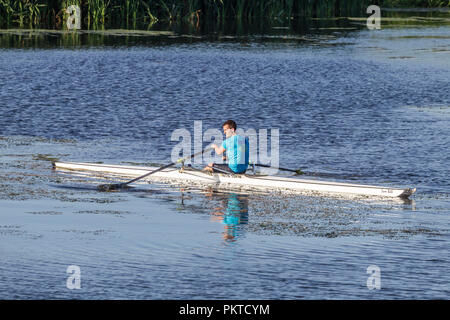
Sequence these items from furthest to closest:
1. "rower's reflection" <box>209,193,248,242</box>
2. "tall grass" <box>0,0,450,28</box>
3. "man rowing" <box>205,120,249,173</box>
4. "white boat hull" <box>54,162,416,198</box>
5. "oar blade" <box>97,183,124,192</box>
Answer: "tall grass" <box>0,0,450,28</box> → "man rowing" <box>205,120,249,173</box> → "oar blade" <box>97,183,124,192</box> → "white boat hull" <box>54,162,416,198</box> → "rower's reflection" <box>209,193,248,242</box>

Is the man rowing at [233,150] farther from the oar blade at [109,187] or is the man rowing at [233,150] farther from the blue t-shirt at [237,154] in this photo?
the oar blade at [109,187]

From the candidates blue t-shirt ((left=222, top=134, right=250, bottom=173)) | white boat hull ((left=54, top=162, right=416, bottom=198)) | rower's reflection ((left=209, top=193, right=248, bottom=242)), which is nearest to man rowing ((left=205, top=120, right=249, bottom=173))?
blue t-shirt ((left=222, top=134, right=250, bottom=173))

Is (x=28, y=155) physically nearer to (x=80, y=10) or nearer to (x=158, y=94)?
(x=158, y=94)

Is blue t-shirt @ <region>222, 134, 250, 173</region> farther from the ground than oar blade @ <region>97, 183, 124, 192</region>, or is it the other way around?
blue t-shirt @ <region>222, 134, 250, 173</region>

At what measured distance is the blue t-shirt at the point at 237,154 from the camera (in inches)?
751

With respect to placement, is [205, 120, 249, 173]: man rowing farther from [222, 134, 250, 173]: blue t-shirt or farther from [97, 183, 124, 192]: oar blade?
[97, 183, 124, 192]: oar blade

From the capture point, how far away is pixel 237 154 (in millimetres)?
19250

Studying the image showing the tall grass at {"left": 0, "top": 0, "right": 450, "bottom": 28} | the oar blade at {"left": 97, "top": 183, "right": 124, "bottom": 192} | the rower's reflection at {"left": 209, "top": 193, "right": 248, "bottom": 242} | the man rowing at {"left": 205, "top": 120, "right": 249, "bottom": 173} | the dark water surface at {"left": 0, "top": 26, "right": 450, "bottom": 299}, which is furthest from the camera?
the tall grass at {"left": 0, "top": 0, "right": 450, "bottom": 28}

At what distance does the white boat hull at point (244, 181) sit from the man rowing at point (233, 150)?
214 mm

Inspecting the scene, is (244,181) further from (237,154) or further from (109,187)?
(109,187)

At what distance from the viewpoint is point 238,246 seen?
14.5 m

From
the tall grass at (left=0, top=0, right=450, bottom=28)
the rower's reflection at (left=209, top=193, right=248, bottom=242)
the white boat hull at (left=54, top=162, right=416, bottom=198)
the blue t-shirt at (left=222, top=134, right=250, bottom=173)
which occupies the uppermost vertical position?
the tall grass at (left=0, top=0, right=450, bottom=28)

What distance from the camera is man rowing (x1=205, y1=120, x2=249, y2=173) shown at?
19.0 m

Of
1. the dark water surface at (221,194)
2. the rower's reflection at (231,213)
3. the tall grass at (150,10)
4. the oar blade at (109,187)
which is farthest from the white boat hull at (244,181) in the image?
the tall grass at (150,10)
